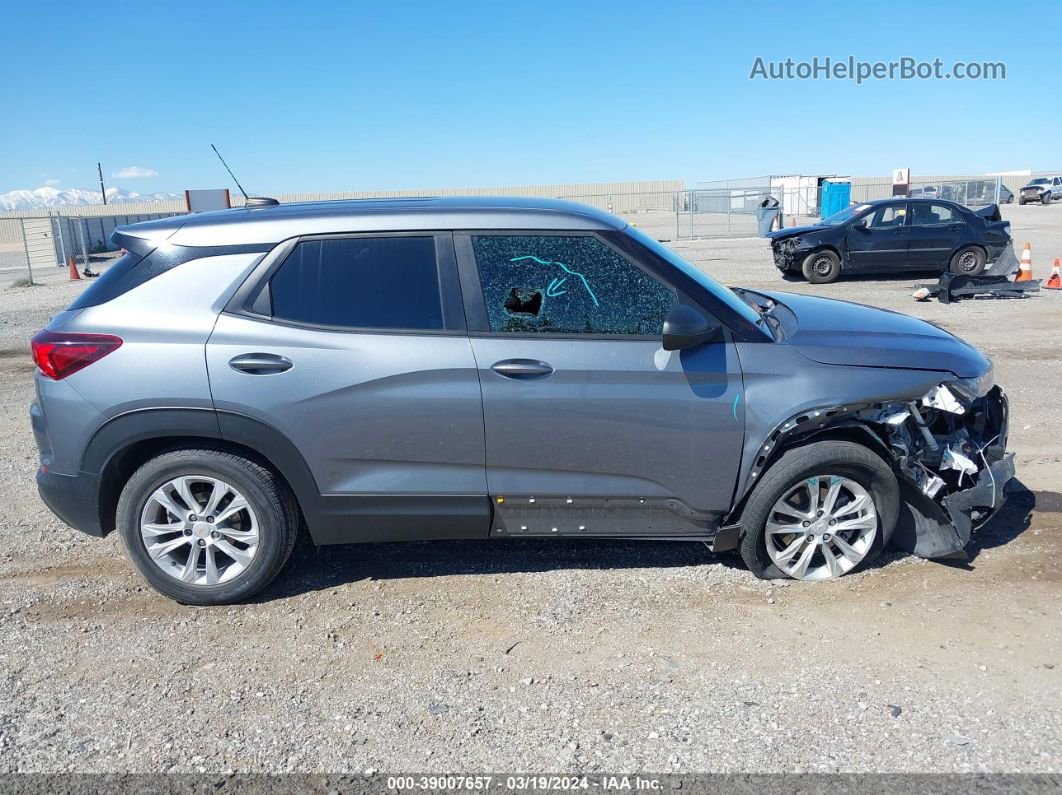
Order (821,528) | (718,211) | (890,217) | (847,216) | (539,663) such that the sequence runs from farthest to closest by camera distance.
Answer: (718,211)
(847,216)
(890,217)
(821,528)
(539,663)

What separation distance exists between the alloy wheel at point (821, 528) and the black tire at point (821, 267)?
13.1m

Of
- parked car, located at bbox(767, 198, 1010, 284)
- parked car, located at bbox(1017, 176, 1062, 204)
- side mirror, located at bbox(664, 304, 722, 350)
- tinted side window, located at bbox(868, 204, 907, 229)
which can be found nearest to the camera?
side mirror, located at bbox(664, 304, 722, 350)

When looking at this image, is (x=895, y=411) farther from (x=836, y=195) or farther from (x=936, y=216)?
(x=836, y=195)

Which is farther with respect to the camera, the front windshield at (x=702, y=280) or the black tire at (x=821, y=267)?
the black tire at (x=821, y=267)

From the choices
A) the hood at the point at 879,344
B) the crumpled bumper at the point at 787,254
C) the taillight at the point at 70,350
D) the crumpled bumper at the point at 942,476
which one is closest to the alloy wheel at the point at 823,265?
the crumpled bumper at the point at 787,254

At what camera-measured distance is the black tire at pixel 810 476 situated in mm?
3918

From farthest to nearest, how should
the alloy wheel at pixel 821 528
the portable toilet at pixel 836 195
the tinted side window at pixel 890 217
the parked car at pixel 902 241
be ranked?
1. the portable toilet at pixel 836 195
2. the tinted side window at pixel 890 217
3. the parked car at pixel 902 241
4. the alloy wheel at pixel 821 528

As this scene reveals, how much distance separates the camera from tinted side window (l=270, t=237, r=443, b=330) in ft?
12.7

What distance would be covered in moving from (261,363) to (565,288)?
1451 mm

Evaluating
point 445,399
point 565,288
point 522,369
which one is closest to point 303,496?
point 445,399

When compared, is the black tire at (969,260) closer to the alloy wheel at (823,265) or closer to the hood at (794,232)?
the alloy wheel at (823,265)

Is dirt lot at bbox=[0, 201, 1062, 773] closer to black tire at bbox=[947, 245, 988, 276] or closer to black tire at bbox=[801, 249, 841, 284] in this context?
black tire at bbox=[801, 249, 841, 284]

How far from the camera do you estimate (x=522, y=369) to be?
12.4ft

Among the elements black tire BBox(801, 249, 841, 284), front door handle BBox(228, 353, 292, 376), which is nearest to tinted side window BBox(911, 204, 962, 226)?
black tire BBox(801, 249, 841, 284)
